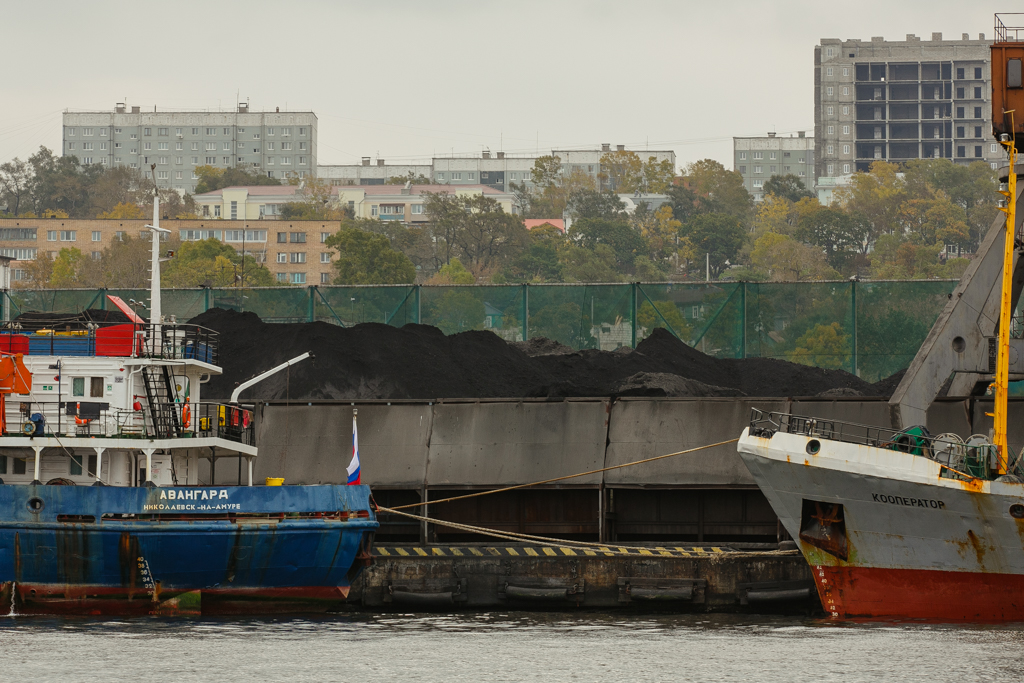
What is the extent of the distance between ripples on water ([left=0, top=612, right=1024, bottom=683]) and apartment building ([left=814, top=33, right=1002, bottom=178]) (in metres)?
179

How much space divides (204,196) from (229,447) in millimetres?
139846

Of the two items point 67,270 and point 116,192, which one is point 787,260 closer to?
point 67,270

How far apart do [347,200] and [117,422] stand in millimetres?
139619

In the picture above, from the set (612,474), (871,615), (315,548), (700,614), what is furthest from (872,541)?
(315,548)

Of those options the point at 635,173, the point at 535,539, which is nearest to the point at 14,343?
the point at 535,539

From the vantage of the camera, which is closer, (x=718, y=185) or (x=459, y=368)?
(x=459, y=368)

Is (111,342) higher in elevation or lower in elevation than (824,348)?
lower

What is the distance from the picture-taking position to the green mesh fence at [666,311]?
137ft

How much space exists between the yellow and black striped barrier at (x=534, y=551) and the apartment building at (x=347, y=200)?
127177 mm

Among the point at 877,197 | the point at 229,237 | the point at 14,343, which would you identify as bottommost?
the point at 14,343

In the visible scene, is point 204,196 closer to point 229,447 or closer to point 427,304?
point 427,304

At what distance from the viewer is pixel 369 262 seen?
9456 centimetres

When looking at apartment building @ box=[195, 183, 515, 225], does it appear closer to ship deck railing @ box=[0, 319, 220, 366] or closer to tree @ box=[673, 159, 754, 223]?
tree @ box=[673, 159, 754, 223]

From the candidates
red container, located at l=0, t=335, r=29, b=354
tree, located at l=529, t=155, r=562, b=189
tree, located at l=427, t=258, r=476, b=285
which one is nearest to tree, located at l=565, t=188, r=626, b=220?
tree, located at l=529, t=155, r=562, b=189
